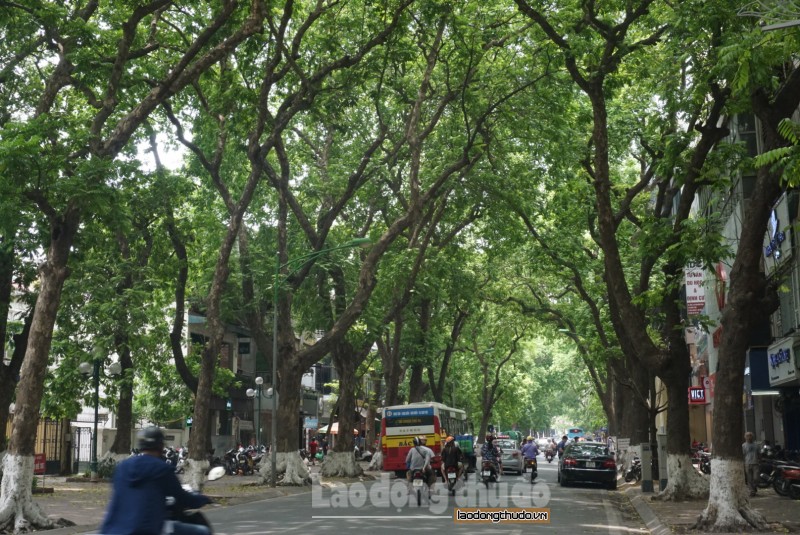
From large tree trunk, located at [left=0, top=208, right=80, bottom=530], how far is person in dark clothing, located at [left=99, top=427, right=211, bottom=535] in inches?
452

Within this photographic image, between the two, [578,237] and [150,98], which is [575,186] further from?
[150,98]

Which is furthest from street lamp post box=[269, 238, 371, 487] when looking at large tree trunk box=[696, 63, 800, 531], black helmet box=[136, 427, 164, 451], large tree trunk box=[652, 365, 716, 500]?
black helmet box=[136, 427, 164, 451]

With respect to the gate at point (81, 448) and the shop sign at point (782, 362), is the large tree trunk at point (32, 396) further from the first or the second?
the gate at point (81, 448)

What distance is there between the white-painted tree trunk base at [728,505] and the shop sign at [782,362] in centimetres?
999

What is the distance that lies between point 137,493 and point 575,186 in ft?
69.7

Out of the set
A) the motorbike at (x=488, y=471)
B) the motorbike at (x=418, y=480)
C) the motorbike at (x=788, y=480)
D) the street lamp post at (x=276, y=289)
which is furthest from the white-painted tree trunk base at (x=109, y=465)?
the motorbike at (x=788, y=480)

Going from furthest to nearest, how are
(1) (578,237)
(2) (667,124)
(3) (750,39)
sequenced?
(1) (578,237), (2) (667,124), (3) (750,39)

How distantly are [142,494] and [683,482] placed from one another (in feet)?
58.4

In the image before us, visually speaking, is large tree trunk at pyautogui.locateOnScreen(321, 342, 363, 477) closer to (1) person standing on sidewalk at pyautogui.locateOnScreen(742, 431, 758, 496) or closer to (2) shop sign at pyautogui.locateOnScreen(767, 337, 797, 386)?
(1) person standing on sidewalk at pyautogui.locateOnScreen(742, 431, 758, 496)

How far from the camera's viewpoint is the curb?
16062mm

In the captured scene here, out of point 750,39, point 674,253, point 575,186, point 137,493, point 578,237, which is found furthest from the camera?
point 578,237

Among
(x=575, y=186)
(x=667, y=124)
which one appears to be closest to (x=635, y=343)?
(x=667, y=124)

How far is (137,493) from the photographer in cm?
658

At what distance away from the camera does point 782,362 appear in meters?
26.7
